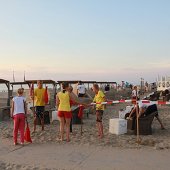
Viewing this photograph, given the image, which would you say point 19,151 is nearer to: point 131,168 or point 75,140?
point 75,140

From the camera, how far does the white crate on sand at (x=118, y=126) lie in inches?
453

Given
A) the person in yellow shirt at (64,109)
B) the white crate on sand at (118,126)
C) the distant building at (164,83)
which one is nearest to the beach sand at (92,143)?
the white crate on sand at (118,126)

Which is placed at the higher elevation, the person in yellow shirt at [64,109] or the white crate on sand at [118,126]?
the person in yellow shirt at [64,109]

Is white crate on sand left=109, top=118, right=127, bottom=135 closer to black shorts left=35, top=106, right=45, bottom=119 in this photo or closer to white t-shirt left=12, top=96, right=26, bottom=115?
black shorts left=35, top=106, right=45, bottom=119

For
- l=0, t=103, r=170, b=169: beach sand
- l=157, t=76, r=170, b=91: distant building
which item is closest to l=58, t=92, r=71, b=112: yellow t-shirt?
l=0, t=103, r=170, b=169: beach sand

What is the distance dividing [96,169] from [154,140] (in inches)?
142

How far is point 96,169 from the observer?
707 cm

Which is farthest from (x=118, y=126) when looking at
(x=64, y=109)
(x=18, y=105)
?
(x=18, y=105)

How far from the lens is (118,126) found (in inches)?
452

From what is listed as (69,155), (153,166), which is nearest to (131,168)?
(153,166)

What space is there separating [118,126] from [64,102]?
2.21m

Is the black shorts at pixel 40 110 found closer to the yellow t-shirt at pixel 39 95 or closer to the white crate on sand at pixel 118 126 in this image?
the yellow t-shirt at pixel 39 95

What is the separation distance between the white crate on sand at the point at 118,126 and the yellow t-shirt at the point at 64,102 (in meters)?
2.01

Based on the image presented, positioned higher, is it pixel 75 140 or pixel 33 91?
pixel 33 91
